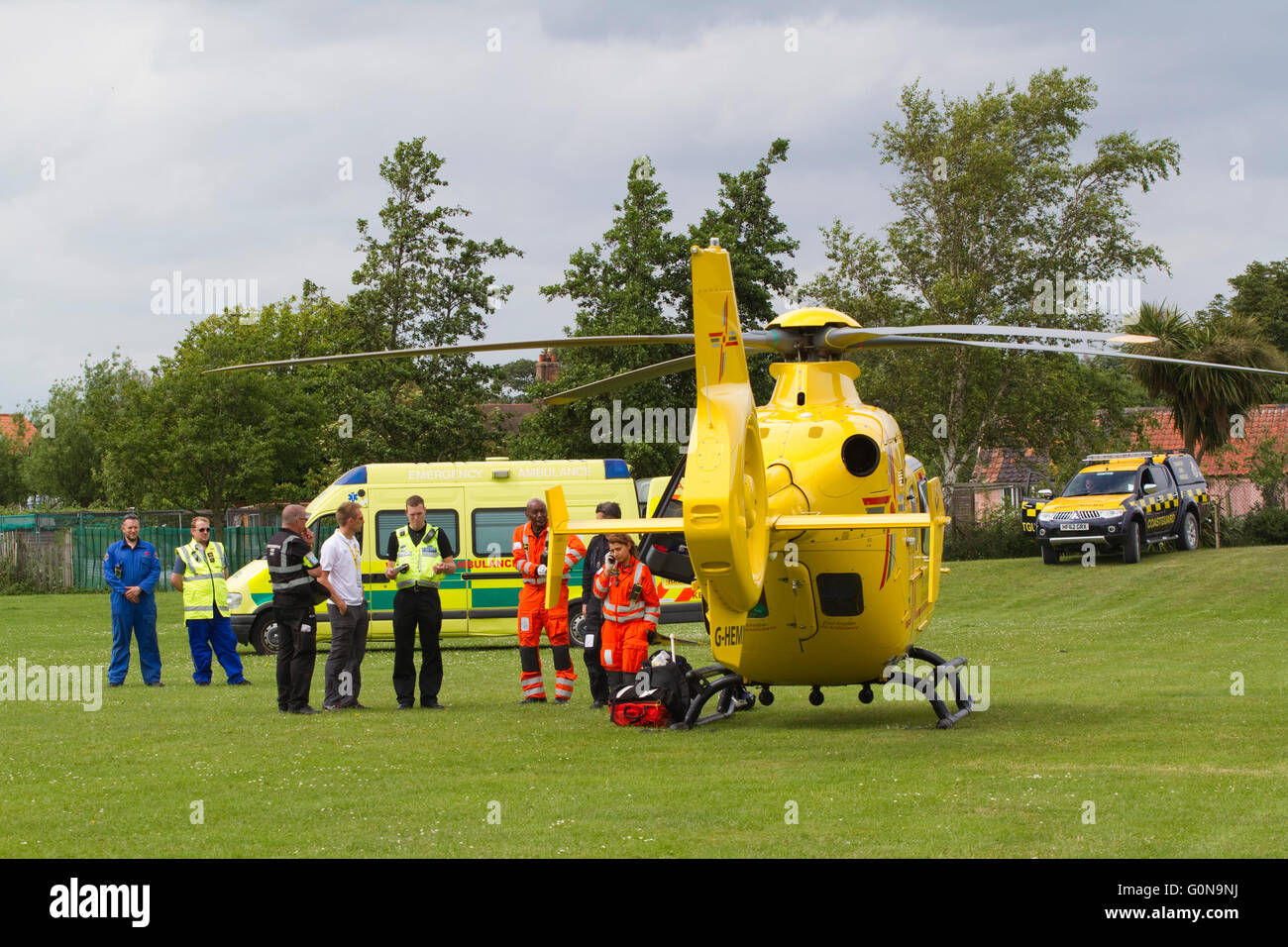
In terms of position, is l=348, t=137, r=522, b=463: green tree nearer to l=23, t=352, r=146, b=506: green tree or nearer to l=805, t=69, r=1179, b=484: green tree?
l=805, t=69, r=1179, b=484: green tree

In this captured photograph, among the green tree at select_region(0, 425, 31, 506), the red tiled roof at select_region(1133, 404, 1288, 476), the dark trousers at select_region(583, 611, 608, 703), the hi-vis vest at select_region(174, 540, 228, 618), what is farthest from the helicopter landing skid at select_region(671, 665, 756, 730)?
the green tree at select_region(0, 425, 31, 506)

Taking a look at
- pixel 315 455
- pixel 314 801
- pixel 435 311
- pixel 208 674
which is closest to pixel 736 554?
pixel 314 801

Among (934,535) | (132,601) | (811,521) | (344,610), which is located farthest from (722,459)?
(132,601)

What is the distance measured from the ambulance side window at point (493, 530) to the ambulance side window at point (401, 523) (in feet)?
1.00

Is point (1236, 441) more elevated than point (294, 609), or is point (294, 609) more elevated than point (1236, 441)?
point (1236, 441)

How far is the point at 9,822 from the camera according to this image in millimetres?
7840

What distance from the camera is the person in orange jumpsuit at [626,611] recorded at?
12680 mm

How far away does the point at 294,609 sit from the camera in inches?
524

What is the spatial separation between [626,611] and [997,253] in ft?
102

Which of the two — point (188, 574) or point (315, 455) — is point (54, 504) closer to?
point (315, 455)

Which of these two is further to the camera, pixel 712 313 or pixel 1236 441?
pixel 1236 441

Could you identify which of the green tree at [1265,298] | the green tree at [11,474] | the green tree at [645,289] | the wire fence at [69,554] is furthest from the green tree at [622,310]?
the green tree at [11,474]

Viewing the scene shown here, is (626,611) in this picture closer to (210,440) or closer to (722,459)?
(722,459)

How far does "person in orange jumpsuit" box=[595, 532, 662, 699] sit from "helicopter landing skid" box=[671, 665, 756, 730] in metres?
0.63
